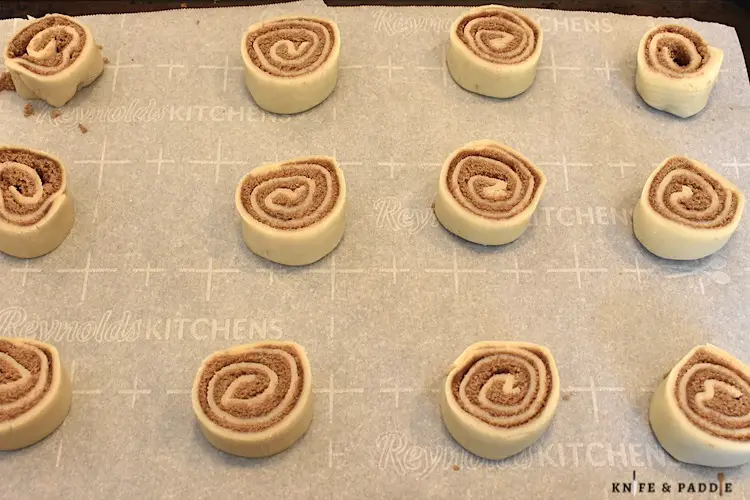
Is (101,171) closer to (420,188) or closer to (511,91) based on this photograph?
(420,188)

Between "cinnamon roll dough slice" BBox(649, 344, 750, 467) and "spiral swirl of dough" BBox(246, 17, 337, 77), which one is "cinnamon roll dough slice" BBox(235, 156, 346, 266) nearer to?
"spiral swirl of dough" BBox(246, 17, 337, 77)

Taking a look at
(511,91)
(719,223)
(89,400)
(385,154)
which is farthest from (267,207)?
(719,223)

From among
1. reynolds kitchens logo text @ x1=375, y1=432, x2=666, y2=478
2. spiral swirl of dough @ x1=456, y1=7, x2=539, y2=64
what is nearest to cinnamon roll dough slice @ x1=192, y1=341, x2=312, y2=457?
reynolds kitchens logo text @ x1=375, y1=432, x2=666, y2=478

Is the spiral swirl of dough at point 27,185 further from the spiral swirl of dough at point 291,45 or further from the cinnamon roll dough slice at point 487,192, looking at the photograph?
the cinnamon roll dough slice at point 487,192

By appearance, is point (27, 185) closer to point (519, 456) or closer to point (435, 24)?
point (435, 24)

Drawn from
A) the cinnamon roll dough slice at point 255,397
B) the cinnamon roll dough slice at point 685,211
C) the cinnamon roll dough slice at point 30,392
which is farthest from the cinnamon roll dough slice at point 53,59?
the cinnamon roll dough slice at point 685,211

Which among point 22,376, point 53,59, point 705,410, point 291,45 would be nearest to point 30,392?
point 22,376
